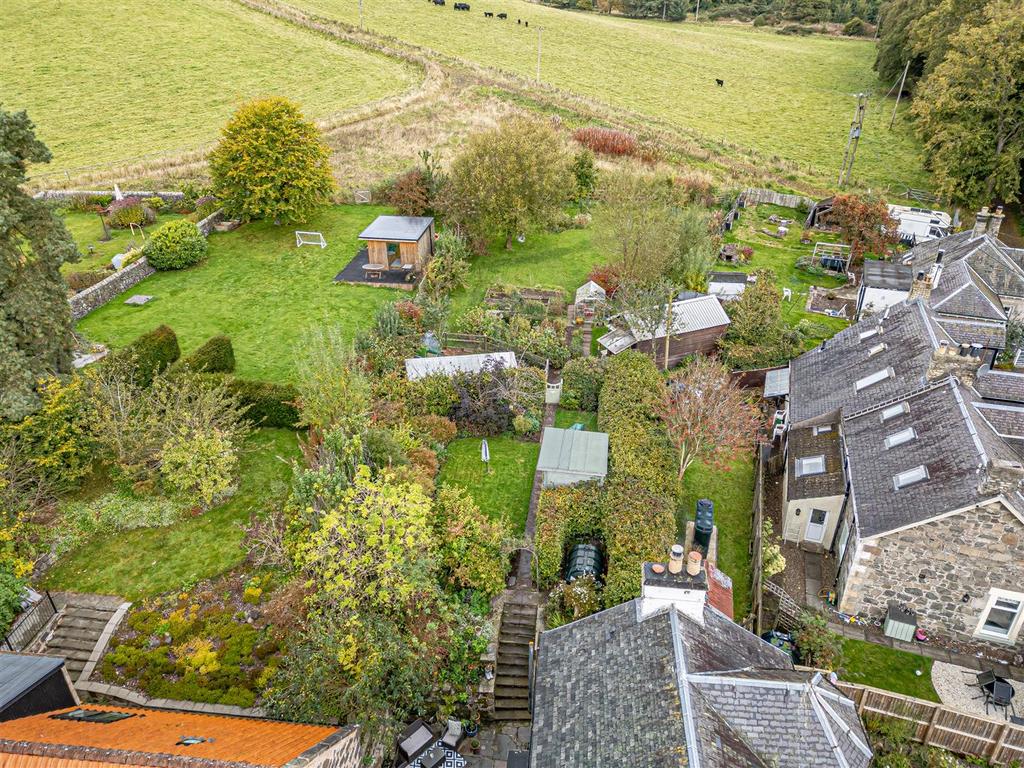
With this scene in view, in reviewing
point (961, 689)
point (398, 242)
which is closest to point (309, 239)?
point (398, 242)

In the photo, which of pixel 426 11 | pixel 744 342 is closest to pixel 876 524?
pixel 744 342

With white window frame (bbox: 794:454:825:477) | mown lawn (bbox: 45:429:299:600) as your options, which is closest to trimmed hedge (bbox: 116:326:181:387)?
mown lawn (bbox: 45:429:299:600)

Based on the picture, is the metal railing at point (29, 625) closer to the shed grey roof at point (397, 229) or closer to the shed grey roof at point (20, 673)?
the shed grey roof at point (20, 673)

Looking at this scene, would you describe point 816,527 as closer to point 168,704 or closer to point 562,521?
point 562,521

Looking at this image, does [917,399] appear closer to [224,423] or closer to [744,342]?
[744,342]

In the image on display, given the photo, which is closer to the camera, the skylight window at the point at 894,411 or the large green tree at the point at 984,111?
the skylight window at the point at 894,411

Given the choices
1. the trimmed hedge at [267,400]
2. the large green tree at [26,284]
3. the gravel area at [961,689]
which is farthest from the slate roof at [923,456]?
the large green tree at [26,284]
